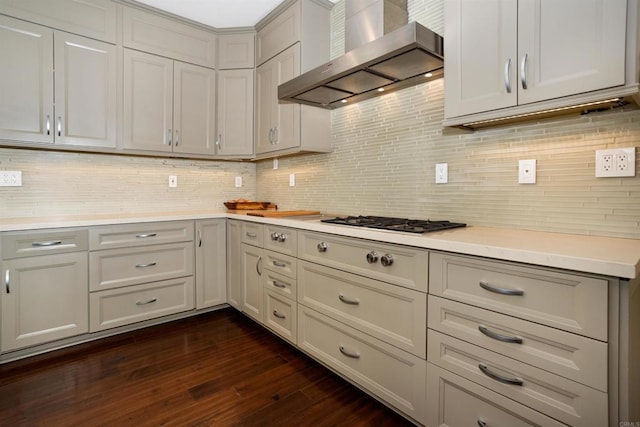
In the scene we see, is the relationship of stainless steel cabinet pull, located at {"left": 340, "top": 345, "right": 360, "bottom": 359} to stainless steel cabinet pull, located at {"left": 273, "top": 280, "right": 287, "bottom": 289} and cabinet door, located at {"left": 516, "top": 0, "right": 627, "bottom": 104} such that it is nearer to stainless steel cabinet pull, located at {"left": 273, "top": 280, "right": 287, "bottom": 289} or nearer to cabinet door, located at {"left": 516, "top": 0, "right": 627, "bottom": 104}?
stainless steel cabinet pull, located at {"left": 273, "top": 280, "right": 287, "bottom": 289}

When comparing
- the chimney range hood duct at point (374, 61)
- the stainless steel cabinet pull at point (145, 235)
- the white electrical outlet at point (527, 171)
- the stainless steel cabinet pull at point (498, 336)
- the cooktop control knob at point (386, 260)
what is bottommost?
the stainless steel cabinet pull at point (498, 336)

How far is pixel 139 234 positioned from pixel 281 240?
44.0 inches

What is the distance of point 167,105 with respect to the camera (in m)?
2.77

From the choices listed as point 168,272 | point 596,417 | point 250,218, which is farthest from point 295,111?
point 596,417

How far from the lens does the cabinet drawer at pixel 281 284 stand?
212 cm

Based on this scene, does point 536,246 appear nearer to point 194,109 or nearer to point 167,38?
point 194,109

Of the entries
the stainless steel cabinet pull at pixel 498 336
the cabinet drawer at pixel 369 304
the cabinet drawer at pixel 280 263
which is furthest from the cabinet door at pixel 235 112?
the stainless steel cabinet pull at pixel 498 336

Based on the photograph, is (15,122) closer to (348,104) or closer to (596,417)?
(348,104)

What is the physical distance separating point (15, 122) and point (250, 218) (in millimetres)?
1633

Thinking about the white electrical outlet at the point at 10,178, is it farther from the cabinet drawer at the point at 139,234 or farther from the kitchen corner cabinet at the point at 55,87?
the cabinet drawer at the point at 139,234

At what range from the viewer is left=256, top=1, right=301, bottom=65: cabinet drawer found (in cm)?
252

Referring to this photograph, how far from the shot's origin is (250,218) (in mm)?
2539

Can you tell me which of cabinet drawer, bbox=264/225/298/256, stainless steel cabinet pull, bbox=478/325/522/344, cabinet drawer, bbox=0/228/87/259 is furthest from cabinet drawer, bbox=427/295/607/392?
cabinet drawer, bbox=0/228/87/259

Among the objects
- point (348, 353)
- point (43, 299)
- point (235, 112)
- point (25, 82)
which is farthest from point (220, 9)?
point (348, 353)
